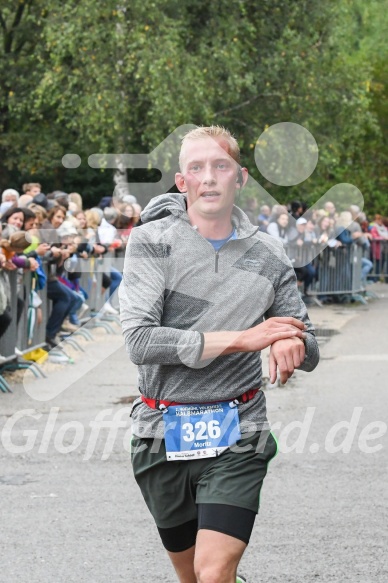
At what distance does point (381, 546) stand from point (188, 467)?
221 centimetres

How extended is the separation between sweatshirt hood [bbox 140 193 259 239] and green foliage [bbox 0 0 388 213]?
24.9 metres

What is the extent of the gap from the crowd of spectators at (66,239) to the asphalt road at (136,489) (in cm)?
122

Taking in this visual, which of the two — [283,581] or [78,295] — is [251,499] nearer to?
[283,581]

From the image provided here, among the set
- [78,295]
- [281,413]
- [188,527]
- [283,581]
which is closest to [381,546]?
[283,581]

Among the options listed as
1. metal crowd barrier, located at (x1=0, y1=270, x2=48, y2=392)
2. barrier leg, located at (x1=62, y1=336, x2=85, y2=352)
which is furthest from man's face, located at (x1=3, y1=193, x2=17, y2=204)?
metal crowd barrier, located at (x1=0, y1=270, x2=48, y2=392)

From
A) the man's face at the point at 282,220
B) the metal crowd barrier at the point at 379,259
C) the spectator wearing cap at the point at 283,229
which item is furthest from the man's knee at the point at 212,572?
the metal crowd barrier at the point at 379,259

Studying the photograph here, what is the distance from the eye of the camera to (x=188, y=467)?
13.6ft

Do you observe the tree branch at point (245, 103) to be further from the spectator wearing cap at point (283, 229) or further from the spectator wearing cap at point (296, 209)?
the spectator wearing cap at point (283, 229)

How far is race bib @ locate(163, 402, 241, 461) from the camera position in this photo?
4.07m

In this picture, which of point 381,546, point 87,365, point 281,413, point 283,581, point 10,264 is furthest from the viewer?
point 87,365

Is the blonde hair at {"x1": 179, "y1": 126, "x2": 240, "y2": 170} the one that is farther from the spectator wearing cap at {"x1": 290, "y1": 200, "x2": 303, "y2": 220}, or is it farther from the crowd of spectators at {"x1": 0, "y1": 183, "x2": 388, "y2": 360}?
the spectator wearing cap at {"x1": 290, "y1": 200, "x2": 303, "y2": 220}

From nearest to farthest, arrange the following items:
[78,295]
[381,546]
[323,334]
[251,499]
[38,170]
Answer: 1. [251,499]
2. [381,546]
3. [78,295]
4. [323,334]
5. [38,170]

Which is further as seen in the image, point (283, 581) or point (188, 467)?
point (283, 581)

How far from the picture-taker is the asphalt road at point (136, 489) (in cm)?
576
